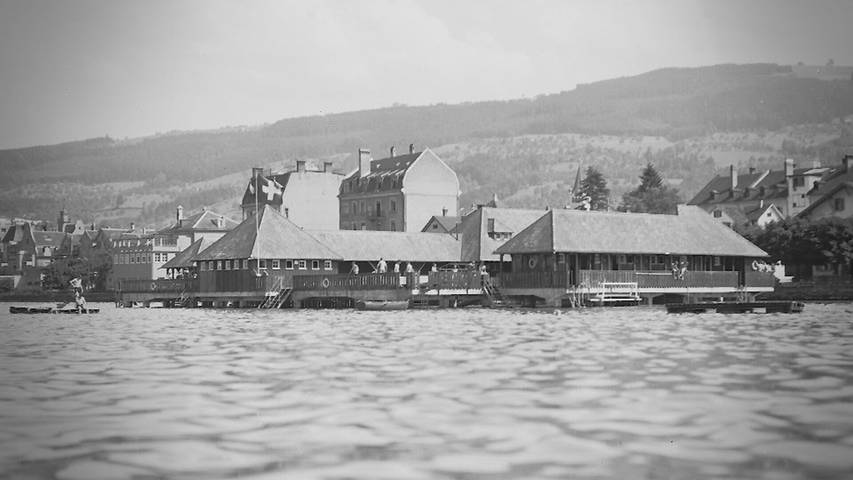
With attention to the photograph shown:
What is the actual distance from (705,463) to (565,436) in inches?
95.8

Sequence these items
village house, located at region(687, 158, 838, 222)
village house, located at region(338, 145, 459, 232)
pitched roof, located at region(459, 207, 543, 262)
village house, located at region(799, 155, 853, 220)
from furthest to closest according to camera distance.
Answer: village house, located at region(687, 158, 838, 222), village house, located at region(338, 145, 459, 232), village house, located at region(799, 155, 853, 220), pitched roof, located at region(459, 207, 543, 262)

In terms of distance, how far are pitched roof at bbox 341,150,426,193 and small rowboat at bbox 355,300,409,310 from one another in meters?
49.1

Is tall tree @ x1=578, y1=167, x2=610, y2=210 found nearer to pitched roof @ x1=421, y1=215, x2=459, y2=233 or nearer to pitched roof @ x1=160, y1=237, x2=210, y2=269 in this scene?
pitched roof @ x1=421, y1=215, x2=459, y2=233

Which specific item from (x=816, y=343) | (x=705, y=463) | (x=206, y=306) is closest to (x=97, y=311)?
(x=206, y=306)

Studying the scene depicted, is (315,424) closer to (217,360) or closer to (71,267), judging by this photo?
(217,360)

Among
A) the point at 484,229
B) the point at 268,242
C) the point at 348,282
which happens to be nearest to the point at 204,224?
the point at 484,229

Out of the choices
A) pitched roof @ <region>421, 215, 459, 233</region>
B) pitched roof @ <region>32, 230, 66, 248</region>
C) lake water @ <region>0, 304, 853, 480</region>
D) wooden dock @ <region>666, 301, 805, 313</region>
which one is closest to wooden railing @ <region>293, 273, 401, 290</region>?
wooden dock @ <region>666, 301, 805, 313</region>

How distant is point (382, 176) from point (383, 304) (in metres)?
54.6

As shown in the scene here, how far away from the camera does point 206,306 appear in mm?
78125

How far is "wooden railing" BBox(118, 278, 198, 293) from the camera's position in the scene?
7912cm

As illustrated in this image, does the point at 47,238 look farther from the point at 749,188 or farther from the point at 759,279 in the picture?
the point at 759,279

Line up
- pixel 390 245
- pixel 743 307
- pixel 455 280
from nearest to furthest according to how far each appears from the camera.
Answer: pixel 743 307 → pixel 455 280 → pixel 390 245

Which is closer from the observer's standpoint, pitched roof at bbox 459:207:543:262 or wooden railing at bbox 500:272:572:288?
wooden railing at bbox 500:272:572:288

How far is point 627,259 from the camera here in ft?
230
